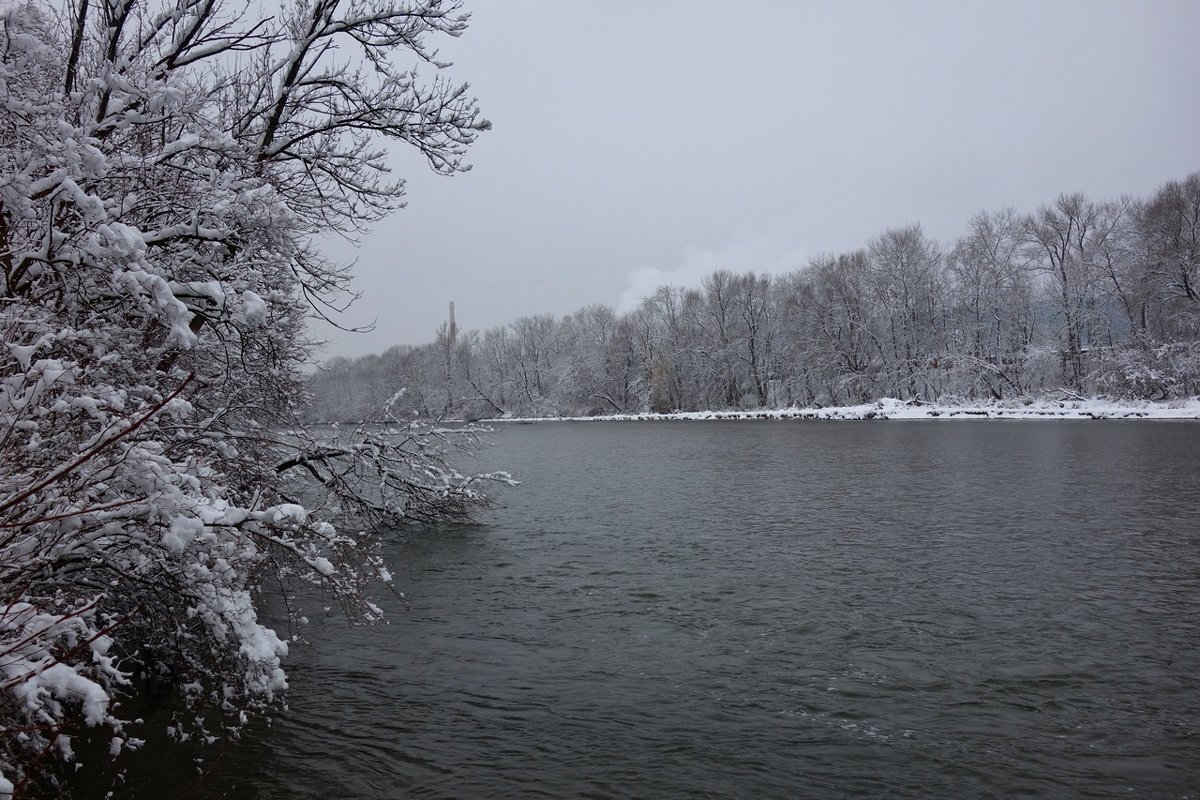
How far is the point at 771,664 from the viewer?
7.26 meters

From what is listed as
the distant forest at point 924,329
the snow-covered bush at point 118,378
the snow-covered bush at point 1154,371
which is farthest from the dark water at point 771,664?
the snow-covered bush at point 1154,371

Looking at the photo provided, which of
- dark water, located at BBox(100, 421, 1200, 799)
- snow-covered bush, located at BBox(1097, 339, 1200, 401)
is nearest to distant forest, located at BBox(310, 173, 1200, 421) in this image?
snow-covered bush, located at BBox(1097, 339, 1200, 401)

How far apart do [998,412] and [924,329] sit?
1682 cm

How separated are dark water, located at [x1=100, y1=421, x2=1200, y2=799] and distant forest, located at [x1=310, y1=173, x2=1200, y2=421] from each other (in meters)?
22.8

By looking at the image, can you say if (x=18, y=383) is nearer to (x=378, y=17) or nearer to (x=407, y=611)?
(x=407, y=611)

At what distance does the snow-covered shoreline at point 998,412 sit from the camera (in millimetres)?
39844

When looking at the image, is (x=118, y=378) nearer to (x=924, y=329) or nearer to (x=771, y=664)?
(x=771, y=664)

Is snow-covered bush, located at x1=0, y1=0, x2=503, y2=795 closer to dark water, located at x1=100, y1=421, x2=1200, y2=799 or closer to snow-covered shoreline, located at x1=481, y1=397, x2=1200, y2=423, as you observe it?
dark water, located at x1=100, y1=421, x2=1200, y2=799

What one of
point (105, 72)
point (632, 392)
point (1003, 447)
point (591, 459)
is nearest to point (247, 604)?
point (105, 72)

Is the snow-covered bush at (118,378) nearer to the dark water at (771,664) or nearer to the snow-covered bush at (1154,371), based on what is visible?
the dark water at (771,664)

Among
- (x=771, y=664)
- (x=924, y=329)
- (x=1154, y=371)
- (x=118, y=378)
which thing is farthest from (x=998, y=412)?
(x=118, y=378)

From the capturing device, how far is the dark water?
5332mm

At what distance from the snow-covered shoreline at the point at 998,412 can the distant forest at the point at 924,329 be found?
2412 millimetres

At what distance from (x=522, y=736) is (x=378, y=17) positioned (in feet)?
29.1
